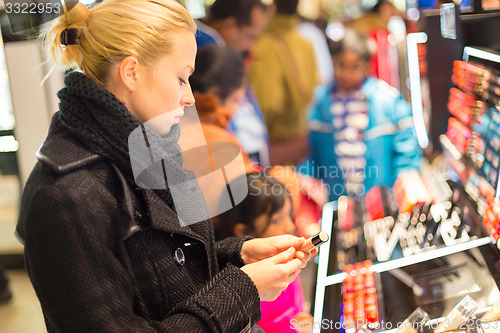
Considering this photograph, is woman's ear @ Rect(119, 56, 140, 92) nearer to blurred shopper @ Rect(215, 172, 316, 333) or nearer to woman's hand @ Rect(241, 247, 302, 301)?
woman's hand @ Rect(241, 247, 302, 301)

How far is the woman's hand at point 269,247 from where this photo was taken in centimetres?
124

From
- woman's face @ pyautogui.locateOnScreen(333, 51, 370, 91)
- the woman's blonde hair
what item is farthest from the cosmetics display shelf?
woman's face @ pyautogui.locateOnScreen(333, 51, 370, 91)

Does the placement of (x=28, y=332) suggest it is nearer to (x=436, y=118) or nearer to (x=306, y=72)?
(x=436, y=118)

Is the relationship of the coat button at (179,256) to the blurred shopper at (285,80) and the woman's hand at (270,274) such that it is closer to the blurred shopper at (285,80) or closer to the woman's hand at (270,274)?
the woman's hand at (270,274)

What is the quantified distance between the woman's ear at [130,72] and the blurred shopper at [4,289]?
6.54 ft

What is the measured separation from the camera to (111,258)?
924mm

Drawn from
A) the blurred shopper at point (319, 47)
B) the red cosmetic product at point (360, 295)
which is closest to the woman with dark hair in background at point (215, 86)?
the red cosmetic product at point (360, 295)

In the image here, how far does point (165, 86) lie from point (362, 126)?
87.3 inches

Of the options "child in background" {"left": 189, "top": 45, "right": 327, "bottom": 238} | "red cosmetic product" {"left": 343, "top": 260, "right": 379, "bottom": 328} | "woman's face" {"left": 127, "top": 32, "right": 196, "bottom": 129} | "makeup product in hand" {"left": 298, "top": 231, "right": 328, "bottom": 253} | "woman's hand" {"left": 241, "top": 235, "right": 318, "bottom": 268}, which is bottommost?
"red cosmetic product" {"left": 343, "top": 260, "right": 379, "bottom": 328}

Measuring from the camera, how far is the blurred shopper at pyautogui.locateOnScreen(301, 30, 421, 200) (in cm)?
309

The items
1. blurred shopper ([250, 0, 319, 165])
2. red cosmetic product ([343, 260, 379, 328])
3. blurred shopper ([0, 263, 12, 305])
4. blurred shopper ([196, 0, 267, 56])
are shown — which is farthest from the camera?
blurred shopper ([250, 0, 319, 165])

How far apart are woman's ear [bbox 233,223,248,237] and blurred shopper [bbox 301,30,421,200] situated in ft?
4.08

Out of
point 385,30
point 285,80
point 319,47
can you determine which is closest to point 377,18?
point 385,30

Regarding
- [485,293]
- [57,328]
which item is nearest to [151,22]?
[57,328]
